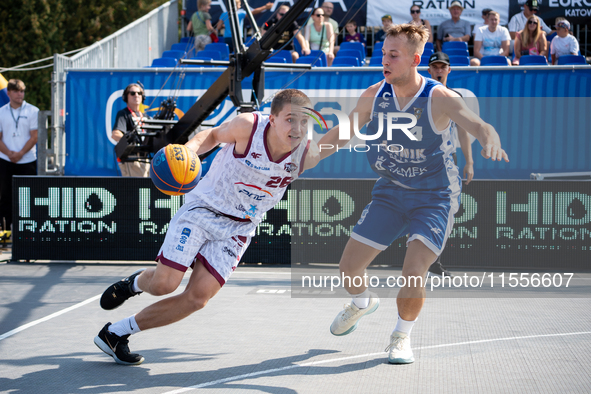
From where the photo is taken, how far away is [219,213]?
4590 millimetres

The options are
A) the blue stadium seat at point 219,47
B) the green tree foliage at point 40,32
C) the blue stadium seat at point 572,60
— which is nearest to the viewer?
the blue stadium seat at point 572,60

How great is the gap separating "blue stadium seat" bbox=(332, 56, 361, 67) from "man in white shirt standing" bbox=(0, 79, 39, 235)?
19.3 feet

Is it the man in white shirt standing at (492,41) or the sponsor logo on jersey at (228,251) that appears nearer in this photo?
the sponsor logo on jersey at (228,251)

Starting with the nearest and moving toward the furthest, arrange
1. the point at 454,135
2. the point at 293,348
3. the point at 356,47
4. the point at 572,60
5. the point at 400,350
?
the point at 400,350, the point at 293,348, the point at 454,135, the point at 572,60, the point at 356,47

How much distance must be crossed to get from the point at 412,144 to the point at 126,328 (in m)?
2.30

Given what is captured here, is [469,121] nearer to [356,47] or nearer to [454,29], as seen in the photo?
[356,47]

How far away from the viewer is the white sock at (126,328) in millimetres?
4516

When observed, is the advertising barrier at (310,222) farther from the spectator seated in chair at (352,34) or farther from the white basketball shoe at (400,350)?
the spectator seated in chair at (352,34)

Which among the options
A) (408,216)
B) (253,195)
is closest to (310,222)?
(408,216)

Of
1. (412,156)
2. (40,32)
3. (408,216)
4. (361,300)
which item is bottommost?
(361,300)

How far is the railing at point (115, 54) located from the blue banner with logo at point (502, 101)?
94 centimetres

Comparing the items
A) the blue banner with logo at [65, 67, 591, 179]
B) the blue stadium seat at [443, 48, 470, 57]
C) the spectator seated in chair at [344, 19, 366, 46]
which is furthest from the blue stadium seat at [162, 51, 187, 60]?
the blue stadium seat at [443, 48, 470, 57]

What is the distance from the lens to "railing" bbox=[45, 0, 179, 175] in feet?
43.1

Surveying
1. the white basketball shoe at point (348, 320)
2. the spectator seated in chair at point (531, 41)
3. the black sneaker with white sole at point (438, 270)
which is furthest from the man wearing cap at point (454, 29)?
the white basketball shoe at point (348, 320)
